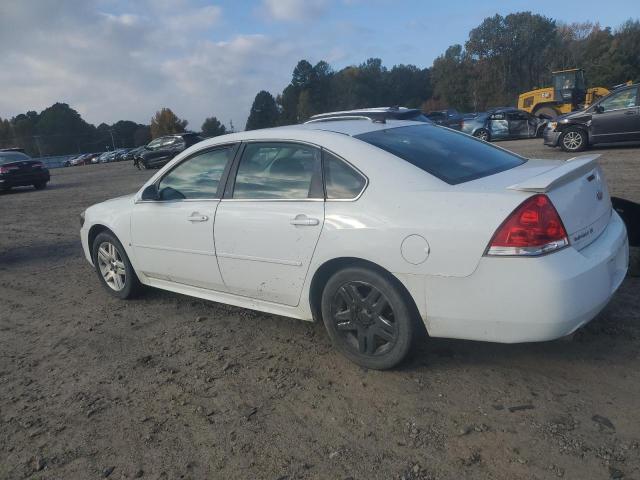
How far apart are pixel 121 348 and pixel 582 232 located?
3258mm

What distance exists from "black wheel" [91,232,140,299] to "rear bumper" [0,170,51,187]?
598 inches

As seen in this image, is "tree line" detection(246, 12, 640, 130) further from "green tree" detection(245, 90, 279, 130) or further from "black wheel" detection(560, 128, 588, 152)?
"black wheel" detection(560, 128, 588, 152)

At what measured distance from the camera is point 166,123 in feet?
309

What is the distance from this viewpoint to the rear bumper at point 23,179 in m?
Answer: 18.0

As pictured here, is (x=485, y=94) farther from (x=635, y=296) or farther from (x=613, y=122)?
(x=635, y=296)

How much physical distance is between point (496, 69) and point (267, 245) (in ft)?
242

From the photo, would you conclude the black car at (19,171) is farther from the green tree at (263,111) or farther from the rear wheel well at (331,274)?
the green tree at (263,111)

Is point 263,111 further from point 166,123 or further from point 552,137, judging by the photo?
point 552,137

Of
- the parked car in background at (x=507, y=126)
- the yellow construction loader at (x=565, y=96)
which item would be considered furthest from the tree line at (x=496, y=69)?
the parked car in background at (x=507, y=126)

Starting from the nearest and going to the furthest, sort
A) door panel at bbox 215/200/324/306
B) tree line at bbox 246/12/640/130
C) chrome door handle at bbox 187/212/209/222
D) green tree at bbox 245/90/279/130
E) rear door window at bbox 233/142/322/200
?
door panel at bbox 215/200/324/306 → rear door window at bbox 233/142/322/200 → chrome door handle at bbox 187/212/209/222 → tree line at bbox 246/12/640/130 → green tree at bbox 245/90/279/130

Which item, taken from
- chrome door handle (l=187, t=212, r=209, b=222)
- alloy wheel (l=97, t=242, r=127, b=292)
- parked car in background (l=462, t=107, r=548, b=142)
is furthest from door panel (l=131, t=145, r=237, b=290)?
parked car in background (l=462, t=107, r=548, b=142)

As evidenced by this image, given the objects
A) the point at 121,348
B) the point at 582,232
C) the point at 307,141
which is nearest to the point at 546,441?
the point at 582,232

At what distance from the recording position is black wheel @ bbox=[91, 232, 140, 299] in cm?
501

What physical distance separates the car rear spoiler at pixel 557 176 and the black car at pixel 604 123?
38.8 ft
